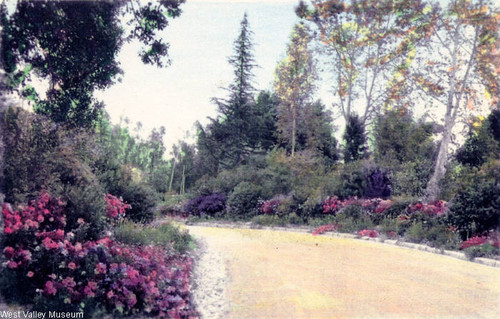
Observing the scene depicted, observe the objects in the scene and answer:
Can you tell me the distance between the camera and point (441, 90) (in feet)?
61.4

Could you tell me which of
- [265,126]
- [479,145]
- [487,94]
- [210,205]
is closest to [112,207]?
[210,205]

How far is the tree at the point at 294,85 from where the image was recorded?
30.1 m

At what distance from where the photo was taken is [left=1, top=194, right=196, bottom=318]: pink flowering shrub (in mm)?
4668

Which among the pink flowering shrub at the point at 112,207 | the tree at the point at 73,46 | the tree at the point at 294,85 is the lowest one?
the pink flowering shrub at the point at 112,207

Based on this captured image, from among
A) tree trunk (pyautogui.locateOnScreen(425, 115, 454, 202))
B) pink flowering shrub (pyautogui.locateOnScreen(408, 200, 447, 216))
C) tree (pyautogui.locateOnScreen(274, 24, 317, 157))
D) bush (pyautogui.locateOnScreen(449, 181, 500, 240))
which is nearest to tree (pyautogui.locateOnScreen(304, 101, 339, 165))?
tree (pyautogui.locateOnScreen(274, 24, 317, 157))

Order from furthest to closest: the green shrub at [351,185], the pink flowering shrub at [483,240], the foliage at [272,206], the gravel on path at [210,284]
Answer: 1. the foliage at [272,206]
2. the green shrub at [351,185]
3. the pink flowering shrub at [483,240]
4. the gravel on path at [210,284]

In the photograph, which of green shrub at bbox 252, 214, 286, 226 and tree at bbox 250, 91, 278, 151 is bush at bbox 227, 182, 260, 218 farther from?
tree at bbox 250, 91, 278, 151

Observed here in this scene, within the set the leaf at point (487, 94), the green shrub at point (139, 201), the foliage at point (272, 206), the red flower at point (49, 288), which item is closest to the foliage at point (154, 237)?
the green shrub at point (139, 201)

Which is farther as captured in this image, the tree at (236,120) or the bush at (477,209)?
the tree at (236,120)

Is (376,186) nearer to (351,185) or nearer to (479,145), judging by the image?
(351,185)

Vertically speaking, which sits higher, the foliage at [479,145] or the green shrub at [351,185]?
the foliage at [479,145]

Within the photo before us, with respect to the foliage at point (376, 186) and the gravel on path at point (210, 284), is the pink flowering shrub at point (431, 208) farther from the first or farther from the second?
the gravel on path at point (210, 284)

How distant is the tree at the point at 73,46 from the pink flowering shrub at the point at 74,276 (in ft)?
12.0

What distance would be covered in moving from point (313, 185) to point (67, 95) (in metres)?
12.7
